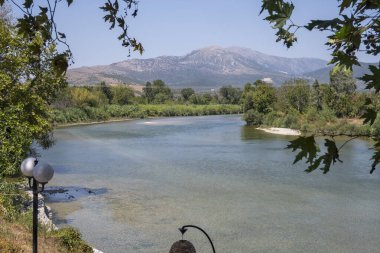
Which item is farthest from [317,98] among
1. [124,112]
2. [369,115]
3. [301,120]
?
[369,115]

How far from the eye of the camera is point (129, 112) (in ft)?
240

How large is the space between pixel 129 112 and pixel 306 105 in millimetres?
30353

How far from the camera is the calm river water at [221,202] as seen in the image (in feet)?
39.6

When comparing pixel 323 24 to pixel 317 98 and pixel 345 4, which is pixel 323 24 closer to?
pixel 345 4

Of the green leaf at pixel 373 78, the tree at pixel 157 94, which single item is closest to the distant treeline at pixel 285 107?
the tree at pixel 157 94

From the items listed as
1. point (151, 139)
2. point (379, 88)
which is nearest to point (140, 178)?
point (151, 139)

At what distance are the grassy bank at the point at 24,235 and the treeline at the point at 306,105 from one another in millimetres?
35856

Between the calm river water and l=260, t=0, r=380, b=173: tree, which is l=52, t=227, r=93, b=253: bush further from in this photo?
l=260, t=0, r=380, b=173: tree

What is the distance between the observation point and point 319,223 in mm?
13680

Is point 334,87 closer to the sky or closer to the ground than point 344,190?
closer to the sky

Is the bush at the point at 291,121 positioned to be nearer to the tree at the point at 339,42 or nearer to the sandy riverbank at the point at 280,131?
the sandy riverbank at the point at 280,131

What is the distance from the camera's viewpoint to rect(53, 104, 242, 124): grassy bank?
2283 inches

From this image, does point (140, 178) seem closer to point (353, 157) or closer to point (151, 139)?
point (353, 157)

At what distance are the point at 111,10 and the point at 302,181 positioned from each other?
1860 centimetres
